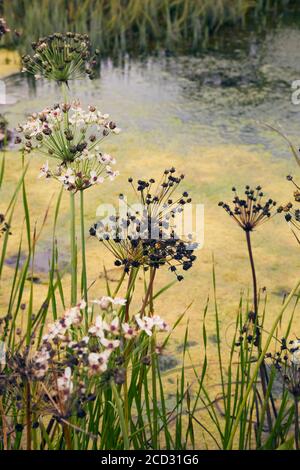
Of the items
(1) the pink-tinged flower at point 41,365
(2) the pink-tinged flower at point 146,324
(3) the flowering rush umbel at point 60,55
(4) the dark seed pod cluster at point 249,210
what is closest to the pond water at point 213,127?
(4) the dark seed pod cluster at point 249,210

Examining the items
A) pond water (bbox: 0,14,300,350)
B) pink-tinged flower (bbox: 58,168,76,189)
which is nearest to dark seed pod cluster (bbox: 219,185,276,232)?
pink-tinged flower (bbox: 58,168,76,189)

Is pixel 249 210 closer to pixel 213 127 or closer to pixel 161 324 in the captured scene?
pixel 161 324

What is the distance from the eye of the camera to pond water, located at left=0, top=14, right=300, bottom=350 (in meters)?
3.01

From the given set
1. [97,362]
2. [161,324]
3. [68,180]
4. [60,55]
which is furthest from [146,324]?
[60,55]

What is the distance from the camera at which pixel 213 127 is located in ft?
13.8

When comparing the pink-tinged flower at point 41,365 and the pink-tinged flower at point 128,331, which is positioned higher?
the pink-tinged flower at point 128,331

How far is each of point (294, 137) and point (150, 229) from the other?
251 cm

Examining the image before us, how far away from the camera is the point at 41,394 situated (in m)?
1.34

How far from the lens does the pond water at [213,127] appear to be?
301 cm

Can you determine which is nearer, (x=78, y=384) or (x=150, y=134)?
(x=78, y=384)

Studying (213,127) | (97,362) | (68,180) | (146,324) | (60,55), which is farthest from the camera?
(213,127)

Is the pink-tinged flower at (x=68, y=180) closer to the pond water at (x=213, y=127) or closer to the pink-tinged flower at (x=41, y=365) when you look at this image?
the pink-tinged flower at (x=41, y=365)
